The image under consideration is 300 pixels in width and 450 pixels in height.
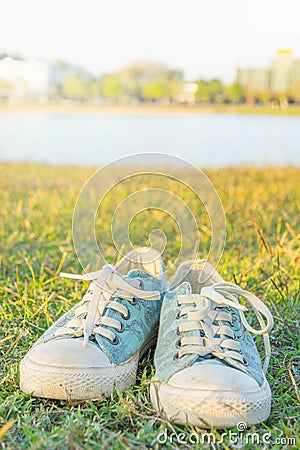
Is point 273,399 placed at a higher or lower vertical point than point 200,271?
lower

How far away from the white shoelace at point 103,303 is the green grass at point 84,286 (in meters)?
0.11

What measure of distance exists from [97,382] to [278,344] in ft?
1.53

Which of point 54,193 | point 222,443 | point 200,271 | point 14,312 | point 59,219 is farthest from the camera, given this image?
point 54,193

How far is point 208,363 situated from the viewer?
97cm

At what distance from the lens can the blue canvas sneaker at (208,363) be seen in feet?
3.03

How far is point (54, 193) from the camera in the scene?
2838 mm

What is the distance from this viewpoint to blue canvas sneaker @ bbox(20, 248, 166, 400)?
1.01 m

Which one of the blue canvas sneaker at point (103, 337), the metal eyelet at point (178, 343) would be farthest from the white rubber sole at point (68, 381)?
the metal eyelet at point (178, 343)

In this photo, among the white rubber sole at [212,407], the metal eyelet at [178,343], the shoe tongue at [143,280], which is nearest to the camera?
the white rubber sole at [212,407]

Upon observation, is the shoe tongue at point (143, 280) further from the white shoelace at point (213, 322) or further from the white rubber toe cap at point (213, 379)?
the white rubber toe cap at point (213, 379)

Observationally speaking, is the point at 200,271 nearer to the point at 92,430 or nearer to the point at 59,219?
the point at 92,430

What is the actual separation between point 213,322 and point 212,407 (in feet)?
0.63

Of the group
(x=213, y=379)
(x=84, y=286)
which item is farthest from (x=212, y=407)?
(x=84, y=286)

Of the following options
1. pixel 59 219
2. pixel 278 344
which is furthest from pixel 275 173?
pixel 278 344
